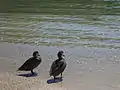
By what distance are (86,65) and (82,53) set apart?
121cm

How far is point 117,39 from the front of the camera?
13.8 meters

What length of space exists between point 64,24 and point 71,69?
642 centimetres

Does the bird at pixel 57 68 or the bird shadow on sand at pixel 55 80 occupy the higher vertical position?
the bird at pixel 57 68

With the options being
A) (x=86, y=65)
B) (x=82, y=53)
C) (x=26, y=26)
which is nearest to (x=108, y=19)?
(x=26, y=26)

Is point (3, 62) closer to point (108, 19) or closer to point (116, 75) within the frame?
point (116, 75)

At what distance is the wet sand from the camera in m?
9.40

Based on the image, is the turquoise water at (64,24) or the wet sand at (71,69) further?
the turquoise water at (64,24)

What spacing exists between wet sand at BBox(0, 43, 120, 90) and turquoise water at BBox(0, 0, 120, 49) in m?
0.96

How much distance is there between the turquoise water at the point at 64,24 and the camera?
14070 mm

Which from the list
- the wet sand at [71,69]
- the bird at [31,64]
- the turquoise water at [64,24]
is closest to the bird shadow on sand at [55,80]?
the wet sand at [71,69]

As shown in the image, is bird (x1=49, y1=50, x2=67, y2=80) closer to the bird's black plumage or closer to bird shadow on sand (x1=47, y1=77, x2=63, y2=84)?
the bird's black plumage

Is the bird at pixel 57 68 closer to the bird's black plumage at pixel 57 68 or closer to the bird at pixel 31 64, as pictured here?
the bird's black plumage at pixel 57 68

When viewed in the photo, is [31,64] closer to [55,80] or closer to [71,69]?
[55,80]

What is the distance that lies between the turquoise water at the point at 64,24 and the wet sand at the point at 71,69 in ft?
3.15
